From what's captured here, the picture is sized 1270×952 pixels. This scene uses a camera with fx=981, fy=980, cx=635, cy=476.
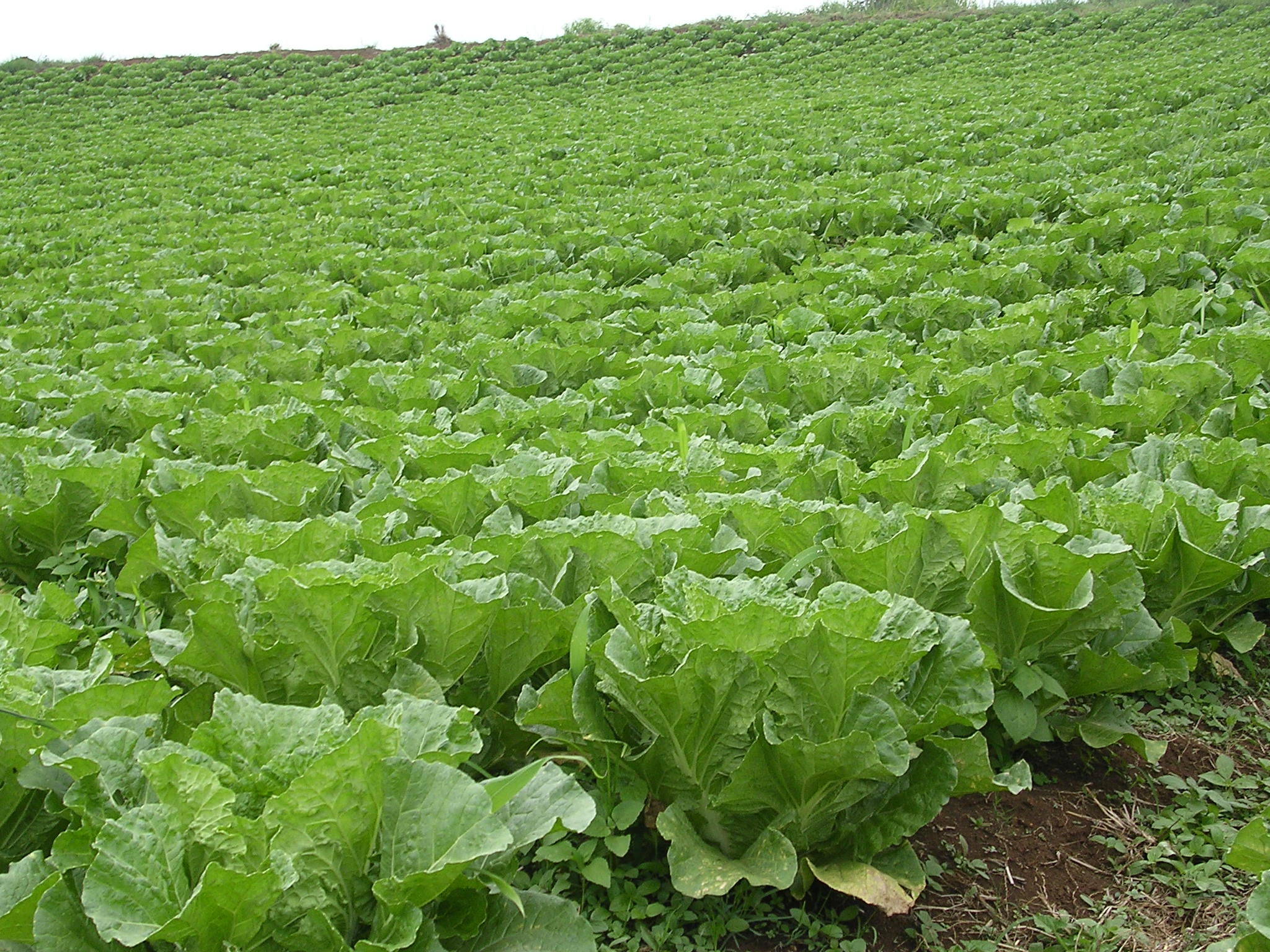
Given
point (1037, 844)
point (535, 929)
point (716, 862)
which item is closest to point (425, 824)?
point (535, 929)

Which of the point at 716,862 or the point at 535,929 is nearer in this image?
the point at 535,929

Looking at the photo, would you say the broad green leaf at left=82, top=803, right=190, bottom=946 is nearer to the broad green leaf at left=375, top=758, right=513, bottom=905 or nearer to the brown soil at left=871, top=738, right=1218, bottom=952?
the broad green leaf at left=375, top=758, right=513, bottom=905

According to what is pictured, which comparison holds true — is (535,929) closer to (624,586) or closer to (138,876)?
(138,876)

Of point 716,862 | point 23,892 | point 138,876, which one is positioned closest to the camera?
point 138,876

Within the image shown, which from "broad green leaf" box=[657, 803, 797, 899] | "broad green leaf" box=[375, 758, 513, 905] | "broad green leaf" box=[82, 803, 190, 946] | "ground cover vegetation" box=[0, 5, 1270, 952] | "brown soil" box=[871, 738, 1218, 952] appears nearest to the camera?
"broad green leaf" box=[82, 803, 190, 946]

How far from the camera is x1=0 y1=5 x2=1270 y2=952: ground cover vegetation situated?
1.55 m

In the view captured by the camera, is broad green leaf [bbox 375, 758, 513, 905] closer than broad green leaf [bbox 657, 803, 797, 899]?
Yes

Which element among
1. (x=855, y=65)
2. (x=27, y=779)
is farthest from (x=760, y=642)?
(x=855, y=65)

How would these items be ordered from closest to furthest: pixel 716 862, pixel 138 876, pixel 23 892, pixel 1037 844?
pixel 138 876 → pixel 23 892 → pixel 716 862 → pixel 1037 844

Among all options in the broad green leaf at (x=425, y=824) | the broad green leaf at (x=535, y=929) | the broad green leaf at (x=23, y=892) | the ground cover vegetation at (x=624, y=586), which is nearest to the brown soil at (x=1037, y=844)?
the ground cover vegetation at (x=624, y=586)

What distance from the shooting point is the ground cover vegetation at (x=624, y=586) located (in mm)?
1554

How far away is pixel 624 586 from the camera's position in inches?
90.4

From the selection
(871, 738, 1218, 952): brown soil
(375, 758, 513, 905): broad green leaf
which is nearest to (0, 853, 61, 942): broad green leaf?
(375, 758, 513, 905): broad green leaf

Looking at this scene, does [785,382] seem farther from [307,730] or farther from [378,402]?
[307,730]
